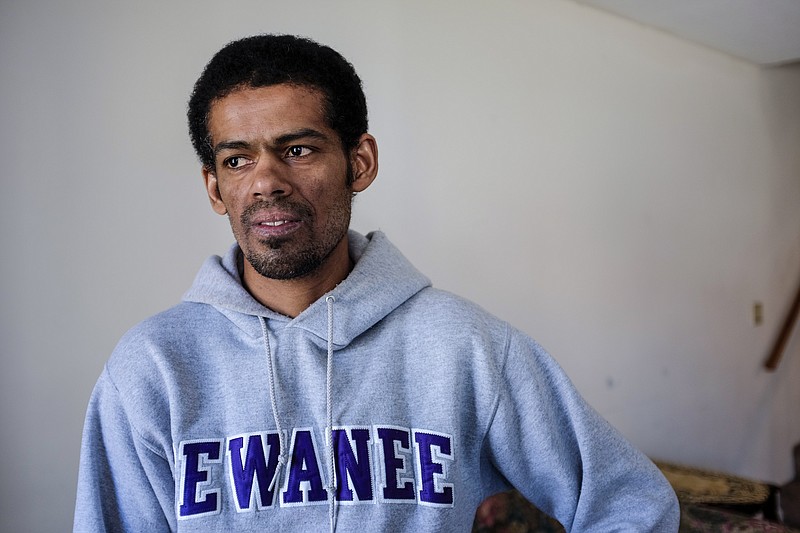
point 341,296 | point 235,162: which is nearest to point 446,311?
point 341,296

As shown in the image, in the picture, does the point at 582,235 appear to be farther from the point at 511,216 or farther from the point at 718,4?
the point at 718,4

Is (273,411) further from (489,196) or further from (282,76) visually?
(489,196)

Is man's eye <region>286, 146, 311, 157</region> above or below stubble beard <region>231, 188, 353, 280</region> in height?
above

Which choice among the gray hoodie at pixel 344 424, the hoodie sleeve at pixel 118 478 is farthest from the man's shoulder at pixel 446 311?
the hoodie sleeve at pixel 118 478

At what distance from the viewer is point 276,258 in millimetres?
1131

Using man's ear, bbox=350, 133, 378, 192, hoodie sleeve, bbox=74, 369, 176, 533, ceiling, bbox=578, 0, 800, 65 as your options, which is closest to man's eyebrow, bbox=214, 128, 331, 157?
man's ear, bbox=350, 133, 378, 192

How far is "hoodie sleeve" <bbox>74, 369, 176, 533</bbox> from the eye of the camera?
1091 millimetres

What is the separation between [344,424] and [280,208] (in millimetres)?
320

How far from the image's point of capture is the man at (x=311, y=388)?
1.09m

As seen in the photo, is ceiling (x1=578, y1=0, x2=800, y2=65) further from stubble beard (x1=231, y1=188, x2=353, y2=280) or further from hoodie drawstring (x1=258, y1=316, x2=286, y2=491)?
hoodie drawstring (x1=258, y1=316, x2=286, y2=491)

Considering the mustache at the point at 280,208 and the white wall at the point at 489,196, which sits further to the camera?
the white wall at the point at 489,196

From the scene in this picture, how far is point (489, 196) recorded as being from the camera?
2.44m

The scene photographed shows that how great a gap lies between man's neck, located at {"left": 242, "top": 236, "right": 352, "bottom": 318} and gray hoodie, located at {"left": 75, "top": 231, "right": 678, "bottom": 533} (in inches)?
1.3

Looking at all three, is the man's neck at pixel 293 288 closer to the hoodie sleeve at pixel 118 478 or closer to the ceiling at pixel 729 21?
the hoodie sleeve at pixel 118 478
